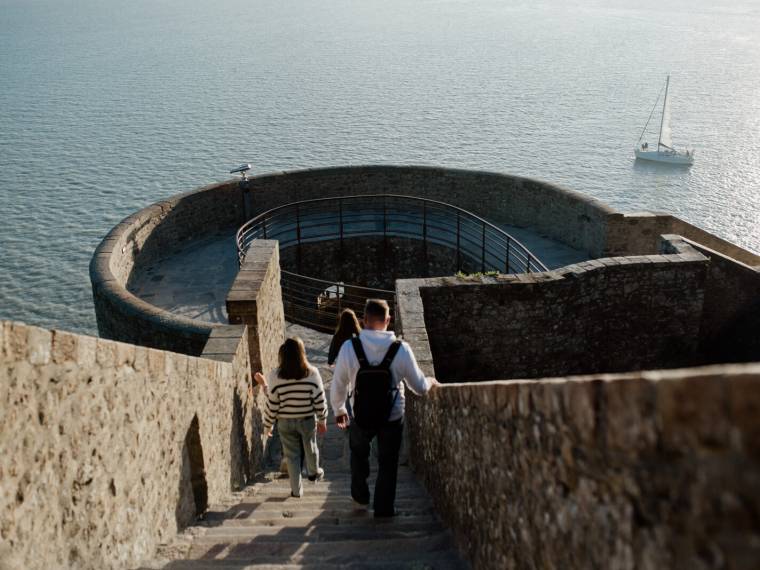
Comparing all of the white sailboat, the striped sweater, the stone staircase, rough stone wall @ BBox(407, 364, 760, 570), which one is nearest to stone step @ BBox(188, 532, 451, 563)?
the stone staircase

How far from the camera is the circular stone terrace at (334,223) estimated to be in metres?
15.2

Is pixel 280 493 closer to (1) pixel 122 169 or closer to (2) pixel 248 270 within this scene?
(2) pixel 248 270

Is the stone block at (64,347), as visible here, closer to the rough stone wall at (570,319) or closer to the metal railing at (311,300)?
the rough stone wall at (570,319)

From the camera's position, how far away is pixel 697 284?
11.0 metres

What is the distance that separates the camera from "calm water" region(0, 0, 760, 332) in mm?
39594

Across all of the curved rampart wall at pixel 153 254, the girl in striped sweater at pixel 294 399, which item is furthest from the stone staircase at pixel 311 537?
the curved rampart wall at pixel 153 254

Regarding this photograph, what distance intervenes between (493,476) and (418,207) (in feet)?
49.4

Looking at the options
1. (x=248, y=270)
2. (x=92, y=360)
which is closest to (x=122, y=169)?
(x=248, y=270)

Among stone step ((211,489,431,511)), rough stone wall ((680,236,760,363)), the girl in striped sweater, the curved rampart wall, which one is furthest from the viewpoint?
rough stone wall ((680,236,760,363))

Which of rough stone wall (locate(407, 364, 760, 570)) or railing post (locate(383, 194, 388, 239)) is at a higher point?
railing post (locate(383, 194, 388, 239))

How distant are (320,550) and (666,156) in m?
50.3

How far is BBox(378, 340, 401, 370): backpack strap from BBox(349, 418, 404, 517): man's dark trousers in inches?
20.8

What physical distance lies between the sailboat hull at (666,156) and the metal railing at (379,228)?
36.2 m

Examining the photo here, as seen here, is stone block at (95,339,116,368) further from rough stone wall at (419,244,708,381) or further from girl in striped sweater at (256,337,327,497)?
rough stone wall at (419,244,708,381)
